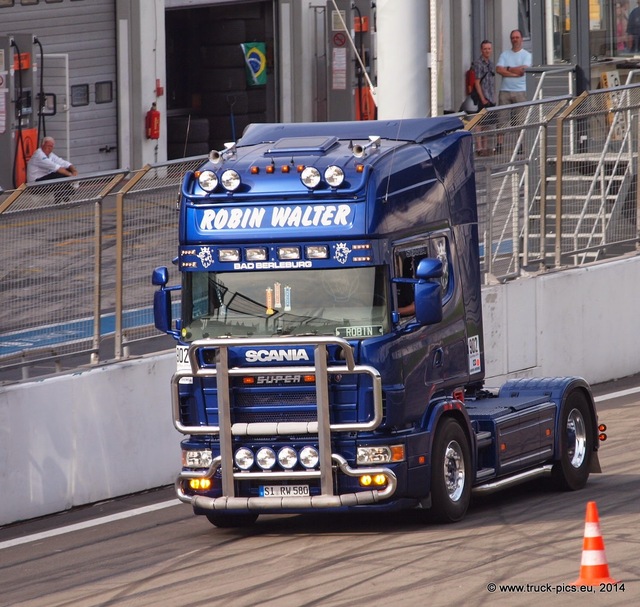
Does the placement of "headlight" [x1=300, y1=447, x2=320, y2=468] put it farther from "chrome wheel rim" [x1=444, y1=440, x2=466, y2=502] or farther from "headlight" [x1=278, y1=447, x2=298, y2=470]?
"chrome wheel rim" [x1=444, y1=440, x2=466, y2=502]

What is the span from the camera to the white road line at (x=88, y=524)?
12.5m

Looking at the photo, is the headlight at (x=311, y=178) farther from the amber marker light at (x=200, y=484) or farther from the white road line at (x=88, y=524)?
the white road line at (x=88, y=524)

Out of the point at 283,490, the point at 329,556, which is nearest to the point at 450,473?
the point at 283,490

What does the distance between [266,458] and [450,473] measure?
1494 millimetres

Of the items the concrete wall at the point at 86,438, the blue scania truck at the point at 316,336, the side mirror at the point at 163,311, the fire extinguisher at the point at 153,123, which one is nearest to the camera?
the blue scania truck at the point at 316,336

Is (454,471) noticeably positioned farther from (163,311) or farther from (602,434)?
(602,434)

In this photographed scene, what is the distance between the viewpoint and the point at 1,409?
13.1 m

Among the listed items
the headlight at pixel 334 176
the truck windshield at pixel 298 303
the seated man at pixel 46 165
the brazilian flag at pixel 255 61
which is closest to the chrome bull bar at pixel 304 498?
the truck windshield at pixel 298 303

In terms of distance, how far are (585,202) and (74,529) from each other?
8813 millimetres

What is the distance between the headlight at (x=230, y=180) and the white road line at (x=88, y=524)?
312 centimetres

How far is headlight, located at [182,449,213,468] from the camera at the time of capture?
38.9 ft

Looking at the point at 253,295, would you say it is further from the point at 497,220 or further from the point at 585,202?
the point at 585,202

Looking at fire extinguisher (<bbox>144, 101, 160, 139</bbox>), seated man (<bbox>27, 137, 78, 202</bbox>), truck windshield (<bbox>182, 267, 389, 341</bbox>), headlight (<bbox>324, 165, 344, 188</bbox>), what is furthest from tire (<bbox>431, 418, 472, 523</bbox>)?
fire extinguisher (<bbox>144, 101, 160, 139</bbox>)

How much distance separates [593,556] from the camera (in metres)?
9.34
